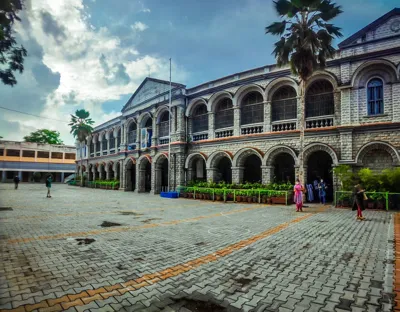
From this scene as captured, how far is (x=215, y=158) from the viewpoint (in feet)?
70.0

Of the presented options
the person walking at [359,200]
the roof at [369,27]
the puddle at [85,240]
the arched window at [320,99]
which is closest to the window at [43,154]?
the arched window at [320,99]

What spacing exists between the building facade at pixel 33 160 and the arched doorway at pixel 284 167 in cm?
5633

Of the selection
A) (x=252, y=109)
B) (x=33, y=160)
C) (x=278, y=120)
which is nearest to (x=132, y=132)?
(x=252, y=109)

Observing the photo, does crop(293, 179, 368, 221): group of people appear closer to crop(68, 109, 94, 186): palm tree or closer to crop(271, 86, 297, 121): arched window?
crop(271, 86, 297, 121): arched window

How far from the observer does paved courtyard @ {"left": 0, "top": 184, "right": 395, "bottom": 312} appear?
11.3 ft

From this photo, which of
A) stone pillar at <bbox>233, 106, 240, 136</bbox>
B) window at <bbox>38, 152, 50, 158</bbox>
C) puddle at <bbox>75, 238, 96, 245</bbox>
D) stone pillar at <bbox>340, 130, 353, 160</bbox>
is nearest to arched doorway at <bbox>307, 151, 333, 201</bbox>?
stone pillar at <bbox>340, 130, 353, 160</bbox>

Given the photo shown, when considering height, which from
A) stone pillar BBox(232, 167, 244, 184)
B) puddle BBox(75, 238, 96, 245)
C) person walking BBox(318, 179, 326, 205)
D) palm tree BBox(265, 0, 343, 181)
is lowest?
puddle BBox(75, 238, 96, 245)

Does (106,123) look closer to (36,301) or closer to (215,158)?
(215,158)

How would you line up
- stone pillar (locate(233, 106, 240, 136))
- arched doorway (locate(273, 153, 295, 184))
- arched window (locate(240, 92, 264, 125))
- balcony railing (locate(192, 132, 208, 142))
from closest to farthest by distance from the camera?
arched window (locate(240, 92, 264, 125))
arched doorway (locate(273, 153, 295, 184))
stone pillar (locate(233, 106, 240, 136))
balcony railing (locate(192, 132, 208, 142))

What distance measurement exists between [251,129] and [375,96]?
27.5 ft

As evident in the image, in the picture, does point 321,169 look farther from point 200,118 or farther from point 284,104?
point 200,118

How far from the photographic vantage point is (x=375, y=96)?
1527 centimetres

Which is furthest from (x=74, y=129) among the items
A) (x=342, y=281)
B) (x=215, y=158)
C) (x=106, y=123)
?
(x=342, y=281)

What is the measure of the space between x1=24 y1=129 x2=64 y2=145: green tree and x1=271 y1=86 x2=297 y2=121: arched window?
64994 mm
